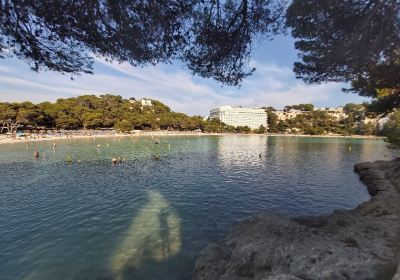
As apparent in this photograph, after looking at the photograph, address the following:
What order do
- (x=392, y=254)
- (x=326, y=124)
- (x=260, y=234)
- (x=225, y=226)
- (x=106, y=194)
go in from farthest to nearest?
(x=326, y=124)
(x=106, y=194)
(x=225, y=226)
(x=260, y=234)
(x=392, y=254)

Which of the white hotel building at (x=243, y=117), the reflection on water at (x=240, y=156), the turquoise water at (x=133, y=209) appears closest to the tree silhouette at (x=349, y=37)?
the turquoise water at (x=133, y=209)

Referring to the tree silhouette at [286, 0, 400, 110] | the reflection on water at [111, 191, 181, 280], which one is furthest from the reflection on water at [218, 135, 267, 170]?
the tree silhouette at [286, 0, 400, 110]

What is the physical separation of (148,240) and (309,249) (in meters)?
6.18

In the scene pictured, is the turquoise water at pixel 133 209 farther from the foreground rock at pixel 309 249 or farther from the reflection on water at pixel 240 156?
the reflection on water at pixel 240 156

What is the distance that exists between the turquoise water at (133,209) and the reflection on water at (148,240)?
4cm

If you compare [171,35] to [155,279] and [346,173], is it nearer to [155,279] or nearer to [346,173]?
[155,279]

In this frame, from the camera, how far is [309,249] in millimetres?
7477

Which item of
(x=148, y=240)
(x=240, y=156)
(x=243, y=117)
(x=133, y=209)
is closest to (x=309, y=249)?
(x=148, y=240)

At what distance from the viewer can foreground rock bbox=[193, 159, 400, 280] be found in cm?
625

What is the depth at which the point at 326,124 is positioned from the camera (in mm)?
145375

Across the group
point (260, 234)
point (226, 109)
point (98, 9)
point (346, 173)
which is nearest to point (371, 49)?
point (260, 234)

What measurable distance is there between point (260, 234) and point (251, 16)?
7629mm

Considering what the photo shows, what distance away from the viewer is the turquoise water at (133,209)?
8820 millimetres

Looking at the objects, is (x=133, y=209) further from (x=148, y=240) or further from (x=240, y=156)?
(x=240, y=156)
